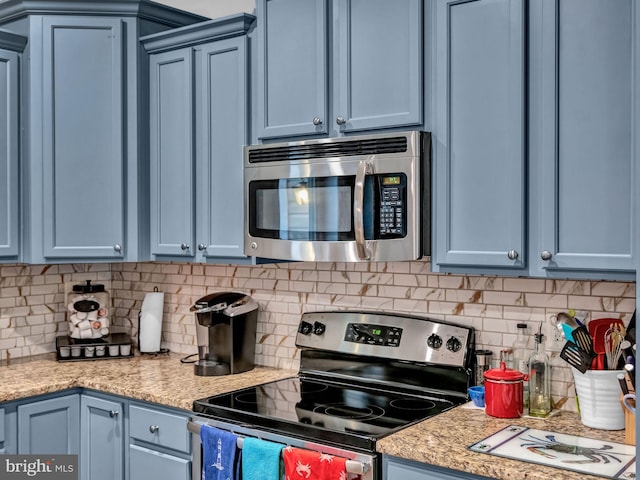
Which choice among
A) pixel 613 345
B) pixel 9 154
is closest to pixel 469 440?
pixel 613 345

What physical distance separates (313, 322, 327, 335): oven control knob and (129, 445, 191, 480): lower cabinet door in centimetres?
72

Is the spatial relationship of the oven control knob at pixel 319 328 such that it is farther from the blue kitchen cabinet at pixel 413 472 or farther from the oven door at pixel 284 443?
the blue kitchen cabinet at pixel 413 472

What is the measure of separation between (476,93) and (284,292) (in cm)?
133

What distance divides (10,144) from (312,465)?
77.5 inches

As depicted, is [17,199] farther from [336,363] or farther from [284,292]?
[336,363]

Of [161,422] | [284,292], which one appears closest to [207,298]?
[284,292]

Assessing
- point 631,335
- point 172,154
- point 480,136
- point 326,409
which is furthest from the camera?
point 172,154

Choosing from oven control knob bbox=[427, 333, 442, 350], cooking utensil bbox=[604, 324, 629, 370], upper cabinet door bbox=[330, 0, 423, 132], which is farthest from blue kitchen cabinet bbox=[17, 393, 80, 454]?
cooking utensil bbox=[604, 324, 629, 370]

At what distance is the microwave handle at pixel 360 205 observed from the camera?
2.46m

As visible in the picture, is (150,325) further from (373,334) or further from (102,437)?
(373,334)

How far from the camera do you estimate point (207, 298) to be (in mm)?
3148

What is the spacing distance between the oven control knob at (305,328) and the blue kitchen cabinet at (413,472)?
0.96 meters

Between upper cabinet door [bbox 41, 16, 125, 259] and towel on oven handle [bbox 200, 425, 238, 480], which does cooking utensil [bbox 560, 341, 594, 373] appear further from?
upper cabinet door [bbox 41, 16, 125, 259]

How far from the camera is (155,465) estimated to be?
2.83m
